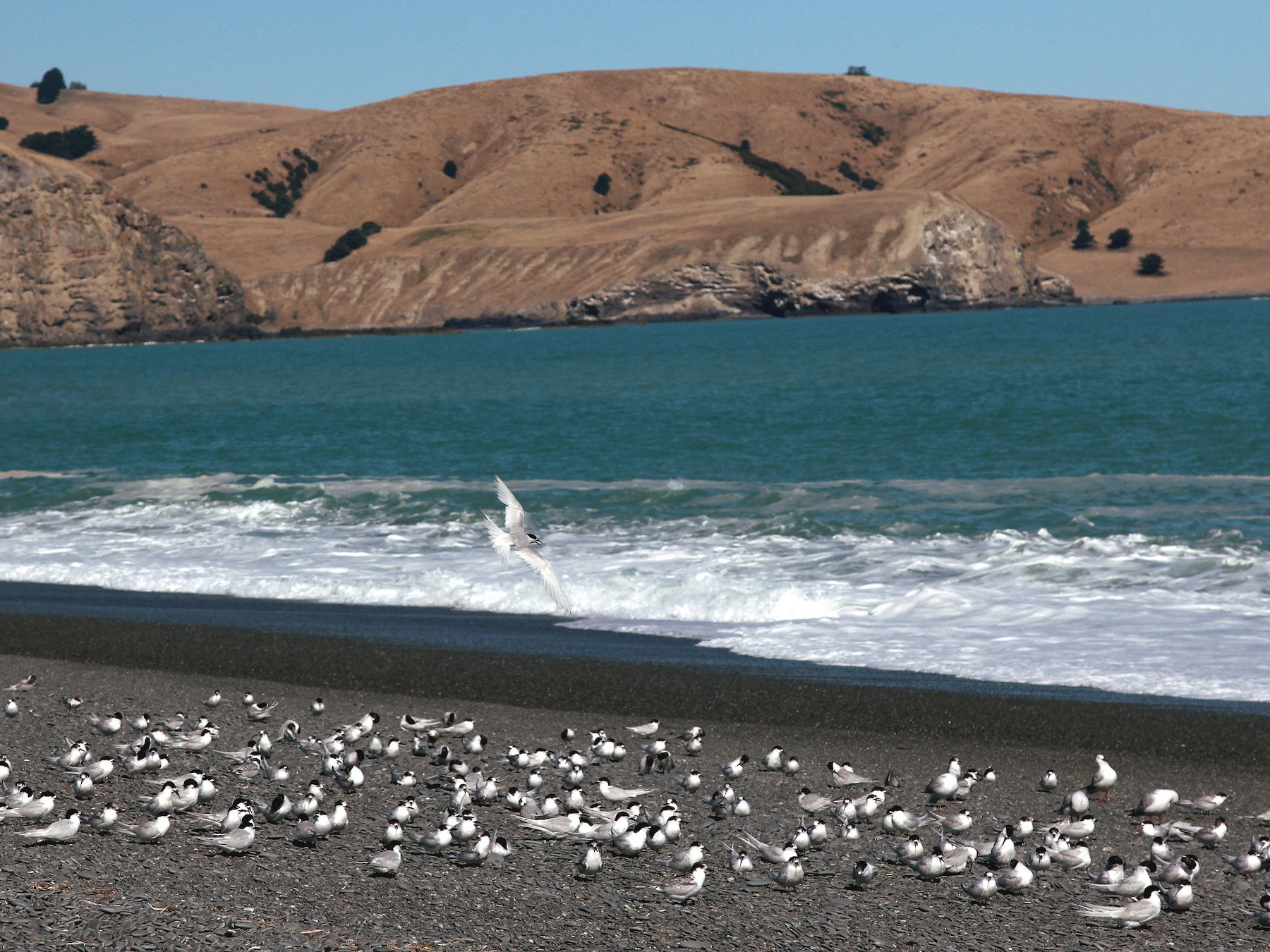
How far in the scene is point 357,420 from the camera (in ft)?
180

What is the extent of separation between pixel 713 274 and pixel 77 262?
79145mm

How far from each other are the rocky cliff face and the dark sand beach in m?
138

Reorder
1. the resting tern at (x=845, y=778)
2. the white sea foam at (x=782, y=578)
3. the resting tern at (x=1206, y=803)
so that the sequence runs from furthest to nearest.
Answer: the white sea foam at (x=782, y=578)
the resting tern at (x=845, y=778)
the resting tern at (x=1206, y=803)

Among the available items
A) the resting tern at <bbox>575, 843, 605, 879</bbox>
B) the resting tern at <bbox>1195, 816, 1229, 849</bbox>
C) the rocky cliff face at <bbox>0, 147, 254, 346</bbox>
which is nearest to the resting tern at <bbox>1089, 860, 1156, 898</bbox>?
the resting tern at <bbox>1195, 816, 1229, 849</bbox>

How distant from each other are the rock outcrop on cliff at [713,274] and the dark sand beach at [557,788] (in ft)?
547

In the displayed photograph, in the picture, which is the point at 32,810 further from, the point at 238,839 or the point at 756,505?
the point at 756,505

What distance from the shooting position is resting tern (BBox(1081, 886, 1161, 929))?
24.3 ft

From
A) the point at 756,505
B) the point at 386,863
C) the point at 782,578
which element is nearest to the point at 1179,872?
the point at 386,863

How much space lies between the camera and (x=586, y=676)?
44.9 ft

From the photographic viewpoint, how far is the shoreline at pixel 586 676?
11.4 metres

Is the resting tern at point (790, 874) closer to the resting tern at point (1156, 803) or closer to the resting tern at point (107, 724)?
the resting tern at point (1156, 803)

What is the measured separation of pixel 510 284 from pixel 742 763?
183 m

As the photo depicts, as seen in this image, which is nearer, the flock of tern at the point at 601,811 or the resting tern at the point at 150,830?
the flock of tern at the point at 601,811

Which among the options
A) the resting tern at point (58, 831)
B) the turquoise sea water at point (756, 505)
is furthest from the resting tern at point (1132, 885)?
the resting tern at point (58, 831)
